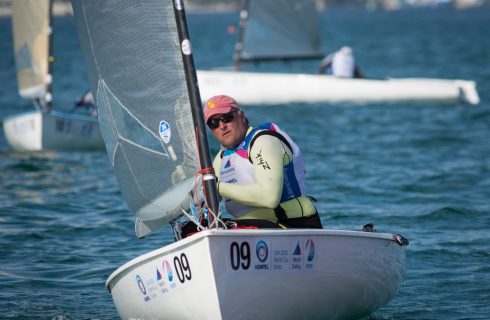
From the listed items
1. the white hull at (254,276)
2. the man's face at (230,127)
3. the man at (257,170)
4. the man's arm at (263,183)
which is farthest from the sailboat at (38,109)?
the man's arm at (263,183)

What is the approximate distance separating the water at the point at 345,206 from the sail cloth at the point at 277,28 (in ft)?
9.28

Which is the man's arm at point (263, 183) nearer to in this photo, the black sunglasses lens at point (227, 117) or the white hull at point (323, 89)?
the black sunglasses lens at point (227, 117)

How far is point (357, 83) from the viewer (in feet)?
67.8

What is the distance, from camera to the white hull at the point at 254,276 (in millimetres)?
5070

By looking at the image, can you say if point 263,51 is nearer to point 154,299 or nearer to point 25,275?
point 25,275

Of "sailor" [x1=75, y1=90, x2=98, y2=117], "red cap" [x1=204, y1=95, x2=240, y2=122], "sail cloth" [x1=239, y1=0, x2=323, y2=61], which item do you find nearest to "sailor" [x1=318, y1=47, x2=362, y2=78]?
"sail cloth" [x1=239, y1=0, x2=323, y2=61]

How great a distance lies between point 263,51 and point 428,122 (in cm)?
598

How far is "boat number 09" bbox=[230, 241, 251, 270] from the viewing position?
16.6 ft

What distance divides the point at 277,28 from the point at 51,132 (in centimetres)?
986

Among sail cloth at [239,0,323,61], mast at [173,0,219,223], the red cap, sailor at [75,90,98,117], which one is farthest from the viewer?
sail cloth at [239,0,323,61]

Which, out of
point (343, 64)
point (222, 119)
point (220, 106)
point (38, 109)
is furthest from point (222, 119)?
point (343, 64)

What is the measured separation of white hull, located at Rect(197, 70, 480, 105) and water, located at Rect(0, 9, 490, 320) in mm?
352

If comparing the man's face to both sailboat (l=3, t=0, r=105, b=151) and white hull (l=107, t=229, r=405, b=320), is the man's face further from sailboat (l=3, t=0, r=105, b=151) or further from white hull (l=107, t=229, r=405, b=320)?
sailboat (l=3, t=0, r=105, b=151)

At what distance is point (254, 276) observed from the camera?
518 centimetres
